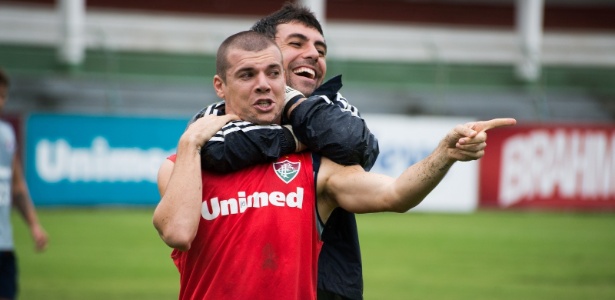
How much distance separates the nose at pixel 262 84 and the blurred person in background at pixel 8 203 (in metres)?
4.40

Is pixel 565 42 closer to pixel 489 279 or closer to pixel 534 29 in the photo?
pixel 534 29

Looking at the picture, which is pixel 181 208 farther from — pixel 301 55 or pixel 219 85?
pixel 301 55

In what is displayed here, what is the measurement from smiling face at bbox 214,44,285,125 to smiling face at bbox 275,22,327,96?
0.40 meters

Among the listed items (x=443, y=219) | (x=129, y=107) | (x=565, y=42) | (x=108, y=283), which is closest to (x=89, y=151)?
(x=129, y=107)

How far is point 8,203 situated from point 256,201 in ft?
15.8

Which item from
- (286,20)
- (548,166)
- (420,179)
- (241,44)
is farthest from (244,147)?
(548,166)

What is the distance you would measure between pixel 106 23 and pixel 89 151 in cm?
1117

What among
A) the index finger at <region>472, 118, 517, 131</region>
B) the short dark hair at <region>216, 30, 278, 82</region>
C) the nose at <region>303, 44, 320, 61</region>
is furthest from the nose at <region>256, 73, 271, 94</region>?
the index finger at <region>472, 118, 517, 131</region>

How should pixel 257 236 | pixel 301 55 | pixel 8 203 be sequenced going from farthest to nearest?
pixel 8 203 < pixel 301 55 < pixel 257 236

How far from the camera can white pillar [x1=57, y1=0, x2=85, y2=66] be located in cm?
2603

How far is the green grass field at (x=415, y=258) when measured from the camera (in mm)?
11578

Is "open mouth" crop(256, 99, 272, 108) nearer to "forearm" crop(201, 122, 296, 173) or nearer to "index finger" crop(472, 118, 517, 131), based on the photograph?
"forearm" crop(201, 122, 296, 173)

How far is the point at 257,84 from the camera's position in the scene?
4.02 metres

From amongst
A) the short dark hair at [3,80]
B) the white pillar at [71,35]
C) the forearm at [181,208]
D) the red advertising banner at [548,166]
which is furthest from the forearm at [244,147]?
the white pillar at [71,35]
